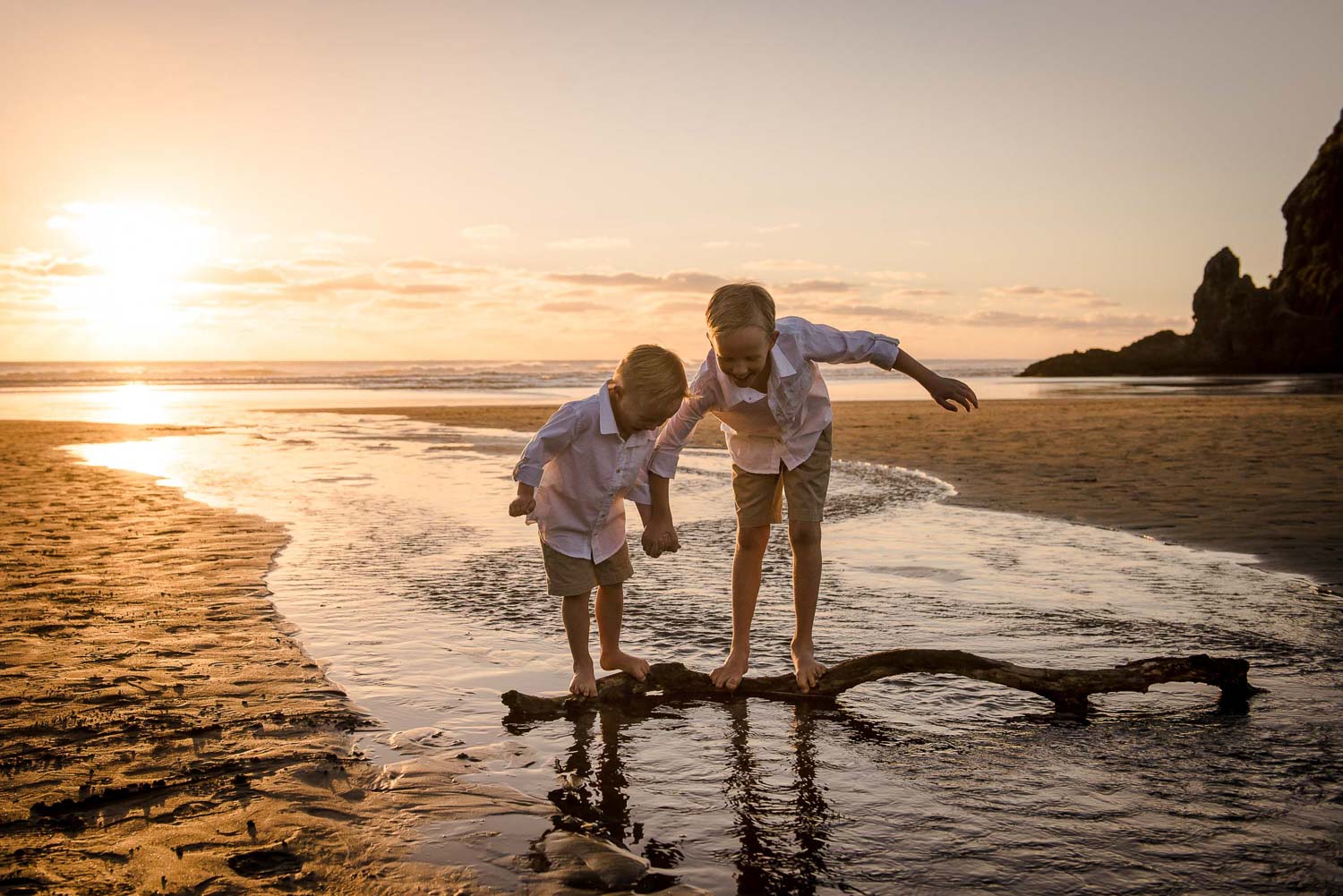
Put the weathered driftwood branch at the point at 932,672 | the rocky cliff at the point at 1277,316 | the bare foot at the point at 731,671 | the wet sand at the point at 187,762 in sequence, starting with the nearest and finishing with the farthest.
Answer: the wet sand at the point at 187,762
the weathered driftwood branch at the point at 932,672
the bare foot at the point at 731,671
the rocky cliff at the point at 1277,316

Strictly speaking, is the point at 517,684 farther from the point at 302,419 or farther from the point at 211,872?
the point at 302,419

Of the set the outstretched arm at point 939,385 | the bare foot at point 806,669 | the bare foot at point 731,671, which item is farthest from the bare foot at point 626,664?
the outstretched arm at point 939,385

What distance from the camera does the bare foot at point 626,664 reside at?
376 centimetres

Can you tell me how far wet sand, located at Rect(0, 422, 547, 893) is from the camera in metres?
2.33

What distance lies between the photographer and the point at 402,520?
8.12 metres

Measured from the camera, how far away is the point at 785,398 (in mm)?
3951

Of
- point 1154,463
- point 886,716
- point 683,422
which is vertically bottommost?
point 886,716

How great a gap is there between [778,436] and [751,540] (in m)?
0.45

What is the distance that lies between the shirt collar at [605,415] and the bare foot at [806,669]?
3.68 ft

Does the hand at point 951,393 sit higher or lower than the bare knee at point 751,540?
higher

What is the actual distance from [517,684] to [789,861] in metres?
1.78

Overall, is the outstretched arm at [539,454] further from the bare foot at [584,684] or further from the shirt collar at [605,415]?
the bare foot at [584,684]

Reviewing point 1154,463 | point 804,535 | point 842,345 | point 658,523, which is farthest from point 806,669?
point 1154,463

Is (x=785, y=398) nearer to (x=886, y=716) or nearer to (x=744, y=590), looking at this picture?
(x=744, y=590)
